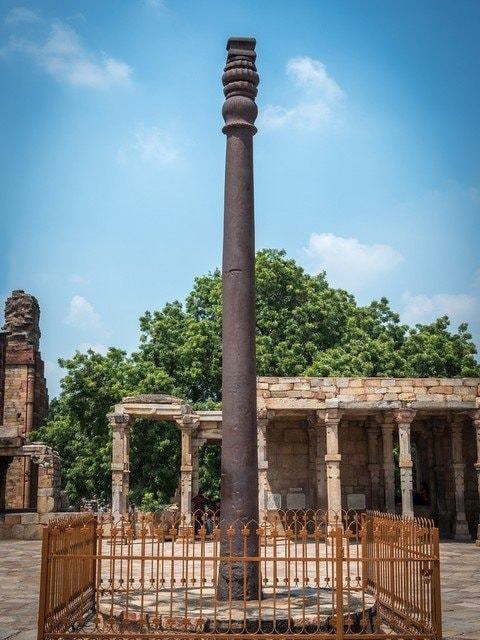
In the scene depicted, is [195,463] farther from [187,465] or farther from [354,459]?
[354,459]

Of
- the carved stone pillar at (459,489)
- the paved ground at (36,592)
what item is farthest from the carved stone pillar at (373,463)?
the paved ground at (36,592)

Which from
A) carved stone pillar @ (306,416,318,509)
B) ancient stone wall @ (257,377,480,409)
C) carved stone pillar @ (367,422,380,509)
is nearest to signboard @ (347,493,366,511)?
→ carved stone pillar @ (367,422,380,509)

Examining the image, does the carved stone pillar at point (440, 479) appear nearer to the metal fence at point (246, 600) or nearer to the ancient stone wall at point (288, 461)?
the ancient stone wall at point (288, 461)

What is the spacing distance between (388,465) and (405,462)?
2232 millimetres

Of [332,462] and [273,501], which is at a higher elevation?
[332,462]

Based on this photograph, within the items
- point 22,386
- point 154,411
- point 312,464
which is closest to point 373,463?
point 312,464

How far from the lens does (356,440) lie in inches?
808

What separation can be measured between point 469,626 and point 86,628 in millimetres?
3743

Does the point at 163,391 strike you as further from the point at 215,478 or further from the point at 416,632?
the point at 416,632

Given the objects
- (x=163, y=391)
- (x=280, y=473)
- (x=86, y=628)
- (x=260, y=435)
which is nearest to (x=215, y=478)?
(x=163, y=391)

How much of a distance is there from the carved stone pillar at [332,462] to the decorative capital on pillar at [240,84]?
10.9 meters

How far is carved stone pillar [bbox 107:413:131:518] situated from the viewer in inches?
697

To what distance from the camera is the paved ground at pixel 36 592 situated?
6.91 m

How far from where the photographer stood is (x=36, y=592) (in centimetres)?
938
